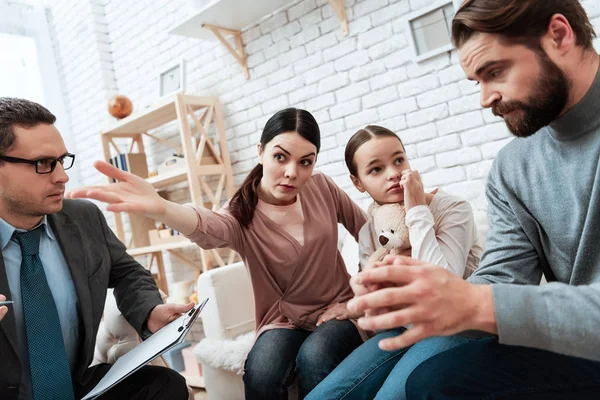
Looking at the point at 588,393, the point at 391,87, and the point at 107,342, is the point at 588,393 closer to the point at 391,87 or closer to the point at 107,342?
the point at 107,342

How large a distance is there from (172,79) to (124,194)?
2181 millimetres

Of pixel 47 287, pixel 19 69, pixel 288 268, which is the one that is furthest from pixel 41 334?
pixel 19 69

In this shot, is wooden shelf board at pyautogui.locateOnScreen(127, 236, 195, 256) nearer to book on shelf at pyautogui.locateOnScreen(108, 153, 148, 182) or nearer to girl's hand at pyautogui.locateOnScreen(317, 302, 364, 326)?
book on shelf at pyautogui.locateOnScreen(108, 153, 148, 182)

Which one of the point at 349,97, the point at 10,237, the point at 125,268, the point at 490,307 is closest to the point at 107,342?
the point at 125,268

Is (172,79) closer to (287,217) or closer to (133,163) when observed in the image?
(133,163)

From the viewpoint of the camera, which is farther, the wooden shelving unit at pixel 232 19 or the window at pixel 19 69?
the window at pixel 19 69

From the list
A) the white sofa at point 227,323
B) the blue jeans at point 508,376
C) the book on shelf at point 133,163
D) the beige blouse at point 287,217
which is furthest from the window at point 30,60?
the blue jeans at point 508,376

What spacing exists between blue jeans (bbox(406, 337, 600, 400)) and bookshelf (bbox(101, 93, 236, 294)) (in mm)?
2172

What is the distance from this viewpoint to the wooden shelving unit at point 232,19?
2537 millimetres

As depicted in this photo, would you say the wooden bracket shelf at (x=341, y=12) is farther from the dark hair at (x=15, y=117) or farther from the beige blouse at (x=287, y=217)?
the dark hair at (x=15, y=117)

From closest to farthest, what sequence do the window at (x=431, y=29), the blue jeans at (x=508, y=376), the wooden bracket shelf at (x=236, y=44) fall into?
the blue jeans at (x=508, y=376) → the window at (x=431, y=29) → the wooden bracket shelf at (x=236, y=44)

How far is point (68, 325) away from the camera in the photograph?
138cm

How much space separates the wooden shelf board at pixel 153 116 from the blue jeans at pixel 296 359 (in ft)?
6.15

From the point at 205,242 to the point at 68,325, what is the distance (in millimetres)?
453
